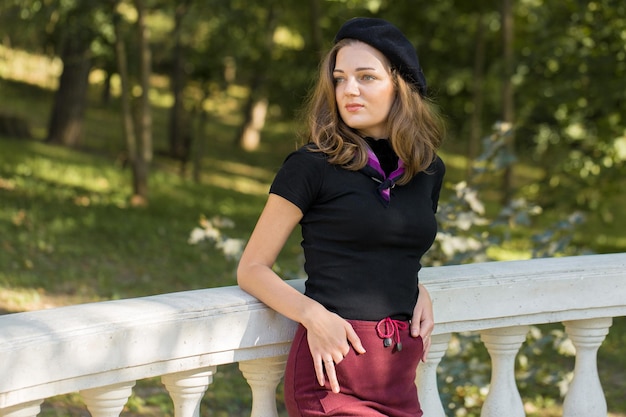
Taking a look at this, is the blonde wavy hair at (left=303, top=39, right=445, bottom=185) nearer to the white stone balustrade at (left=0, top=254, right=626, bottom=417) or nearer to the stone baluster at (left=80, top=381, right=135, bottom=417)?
the white stone balustrade at (left=0, top=254, right=626, bottom=417)

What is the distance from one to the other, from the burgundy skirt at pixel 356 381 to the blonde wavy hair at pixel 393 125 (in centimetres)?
44

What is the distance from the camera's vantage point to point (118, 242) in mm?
9055

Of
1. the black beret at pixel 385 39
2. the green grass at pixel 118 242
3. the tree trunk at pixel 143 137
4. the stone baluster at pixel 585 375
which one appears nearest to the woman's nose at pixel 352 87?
the black beret at pixel 385 39

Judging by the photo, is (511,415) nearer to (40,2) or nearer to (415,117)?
(415,117)

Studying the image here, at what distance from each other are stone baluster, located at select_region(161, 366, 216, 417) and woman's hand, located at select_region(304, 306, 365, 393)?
304 millimetres

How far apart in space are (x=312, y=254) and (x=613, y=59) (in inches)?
279

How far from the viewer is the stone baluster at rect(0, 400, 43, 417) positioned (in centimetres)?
202

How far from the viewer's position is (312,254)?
239 cm

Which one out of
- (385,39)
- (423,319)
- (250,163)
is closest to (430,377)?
(423,319)

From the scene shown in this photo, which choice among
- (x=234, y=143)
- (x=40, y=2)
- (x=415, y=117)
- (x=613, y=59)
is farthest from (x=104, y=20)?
(x=234, y=143)

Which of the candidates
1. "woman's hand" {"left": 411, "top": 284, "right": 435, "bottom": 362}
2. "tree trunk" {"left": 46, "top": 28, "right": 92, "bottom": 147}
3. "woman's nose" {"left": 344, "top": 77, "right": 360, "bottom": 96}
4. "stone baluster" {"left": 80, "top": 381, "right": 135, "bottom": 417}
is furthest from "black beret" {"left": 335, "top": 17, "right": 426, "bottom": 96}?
"tree trunk" {"left": 46, "top": 28, "right": 92, "bottom": 147}

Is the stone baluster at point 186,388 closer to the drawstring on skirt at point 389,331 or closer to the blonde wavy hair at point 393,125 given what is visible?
the drawstring on skirt at point 389,331

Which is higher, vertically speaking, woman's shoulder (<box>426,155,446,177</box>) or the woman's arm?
woman's shoulder (<box>426,155,446,177</box>)

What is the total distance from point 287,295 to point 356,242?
224 mm
